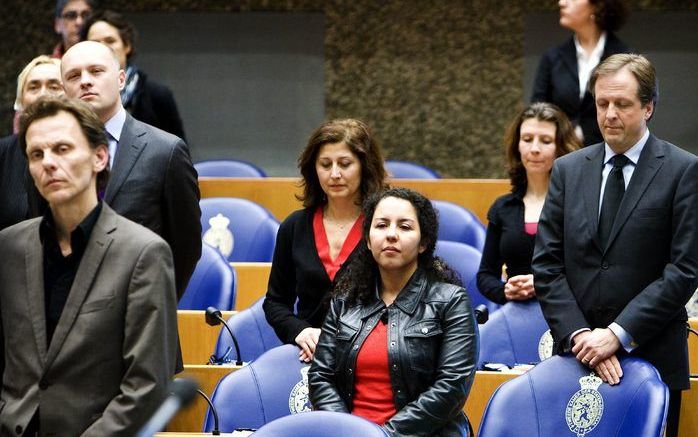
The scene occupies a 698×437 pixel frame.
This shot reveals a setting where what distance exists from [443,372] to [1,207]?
5.50 ft

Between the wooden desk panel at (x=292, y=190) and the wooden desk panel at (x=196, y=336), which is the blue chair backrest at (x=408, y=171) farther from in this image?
the wooden desk panel at (x=196, y=336)

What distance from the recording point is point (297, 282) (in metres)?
3.72

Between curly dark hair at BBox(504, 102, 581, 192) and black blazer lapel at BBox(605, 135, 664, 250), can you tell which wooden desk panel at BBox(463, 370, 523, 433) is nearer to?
black blazer lapel at BBox(605, 135, 664, 250)

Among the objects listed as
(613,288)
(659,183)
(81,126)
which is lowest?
(613,288)

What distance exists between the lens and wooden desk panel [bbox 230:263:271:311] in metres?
4.86

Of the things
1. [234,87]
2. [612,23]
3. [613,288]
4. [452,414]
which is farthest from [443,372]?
[234,87]

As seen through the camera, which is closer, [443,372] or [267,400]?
[443,372]

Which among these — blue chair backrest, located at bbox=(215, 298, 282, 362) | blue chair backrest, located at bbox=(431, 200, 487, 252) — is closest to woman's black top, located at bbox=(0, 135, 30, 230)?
blue chair backrest, located at bbox=(215, 298, 282, 362)

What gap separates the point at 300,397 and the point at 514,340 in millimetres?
852

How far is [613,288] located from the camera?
328 centimetres

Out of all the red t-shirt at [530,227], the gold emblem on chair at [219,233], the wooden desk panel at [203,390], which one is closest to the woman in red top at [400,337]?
the wooden desk panel at [203,390]

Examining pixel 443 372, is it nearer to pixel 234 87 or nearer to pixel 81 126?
pixel 81 126

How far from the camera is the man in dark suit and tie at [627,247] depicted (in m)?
3.20

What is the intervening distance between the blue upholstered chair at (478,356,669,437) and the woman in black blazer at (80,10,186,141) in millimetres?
2672
